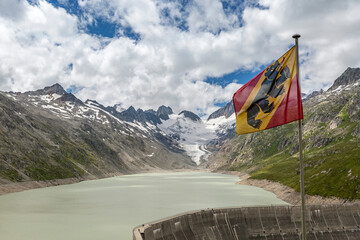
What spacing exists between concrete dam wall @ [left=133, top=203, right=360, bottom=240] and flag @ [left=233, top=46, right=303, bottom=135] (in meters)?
18.3

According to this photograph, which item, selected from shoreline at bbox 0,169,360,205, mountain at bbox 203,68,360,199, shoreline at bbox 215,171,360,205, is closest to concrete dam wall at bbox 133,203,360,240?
shoreline at bbox 215,171,360,205

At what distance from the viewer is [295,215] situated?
36.7 metres

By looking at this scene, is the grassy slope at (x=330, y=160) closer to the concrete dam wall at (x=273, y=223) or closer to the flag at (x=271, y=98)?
the concrete dam wall at (x=273, y=223)

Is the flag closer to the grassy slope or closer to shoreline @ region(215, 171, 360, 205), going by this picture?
shoreline @ region(215, 171, 360, 205)

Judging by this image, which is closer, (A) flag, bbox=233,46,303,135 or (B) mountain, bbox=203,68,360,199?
(A) flag, bbox=233,46,303,135

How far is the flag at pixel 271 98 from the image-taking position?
15.8 meters

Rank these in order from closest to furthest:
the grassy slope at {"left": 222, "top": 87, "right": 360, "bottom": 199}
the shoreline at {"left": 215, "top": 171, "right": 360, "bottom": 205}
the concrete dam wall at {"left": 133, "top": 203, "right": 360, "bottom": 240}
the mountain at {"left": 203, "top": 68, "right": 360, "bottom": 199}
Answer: the concrete dam wall at {"left": 133, "top": 203, "right": 360, "bottom": 240} < the shoreline at {"left": 215, "top": 171, "right": 360, "bottom": 205} < the grassy slope at {"left": 222, "top": 87, "right": 360, "bottom": 199} < the mountain at {"left": 203, "top": 68, "right": 360, "bottom": 199}

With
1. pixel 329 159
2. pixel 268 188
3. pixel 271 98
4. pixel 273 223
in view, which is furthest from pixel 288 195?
pixel 271 98

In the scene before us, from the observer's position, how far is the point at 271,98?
17203 millimetres

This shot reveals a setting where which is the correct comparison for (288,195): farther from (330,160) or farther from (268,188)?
(268,188)

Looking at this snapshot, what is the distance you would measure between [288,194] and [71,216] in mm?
59566

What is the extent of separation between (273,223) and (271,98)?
24.5m

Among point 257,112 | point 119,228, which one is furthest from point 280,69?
point 119,228

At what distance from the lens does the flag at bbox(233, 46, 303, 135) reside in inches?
620
